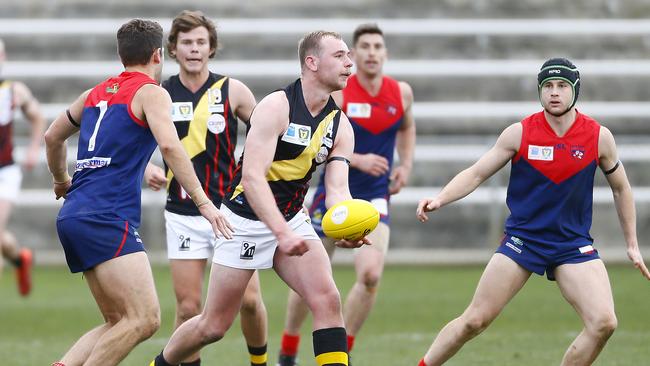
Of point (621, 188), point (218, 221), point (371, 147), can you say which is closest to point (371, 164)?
point (371, 147)

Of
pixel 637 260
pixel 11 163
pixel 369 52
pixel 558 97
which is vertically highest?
pixel 369 52

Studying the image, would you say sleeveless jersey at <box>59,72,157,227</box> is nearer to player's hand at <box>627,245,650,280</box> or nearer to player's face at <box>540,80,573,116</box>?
player's face at <box>540,80,573,116</box>

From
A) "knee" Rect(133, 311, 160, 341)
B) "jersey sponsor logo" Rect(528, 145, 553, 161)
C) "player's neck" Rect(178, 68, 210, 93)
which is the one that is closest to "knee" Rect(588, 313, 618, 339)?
"jersey sponsor logo" Rect(528, 145, 553, 161)

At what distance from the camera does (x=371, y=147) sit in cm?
905

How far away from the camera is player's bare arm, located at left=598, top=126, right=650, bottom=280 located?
6.62 meters

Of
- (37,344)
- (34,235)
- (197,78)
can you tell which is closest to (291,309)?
(197,78)

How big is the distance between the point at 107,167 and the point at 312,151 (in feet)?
3.78

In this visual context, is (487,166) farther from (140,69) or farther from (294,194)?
(140,69)

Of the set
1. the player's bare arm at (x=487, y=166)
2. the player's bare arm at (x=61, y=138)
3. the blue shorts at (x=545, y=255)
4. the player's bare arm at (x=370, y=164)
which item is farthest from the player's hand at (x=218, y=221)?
the player's bare arm at (x=370, y=164)

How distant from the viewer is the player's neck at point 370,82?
30.0 feet

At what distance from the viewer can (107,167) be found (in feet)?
A: 20.0

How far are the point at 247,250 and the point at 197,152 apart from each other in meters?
1.41

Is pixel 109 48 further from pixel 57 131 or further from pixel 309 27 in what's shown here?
pixel 57 131

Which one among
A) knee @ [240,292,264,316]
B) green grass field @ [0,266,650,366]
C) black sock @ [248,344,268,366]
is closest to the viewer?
knee @ [240,292,264,316]
